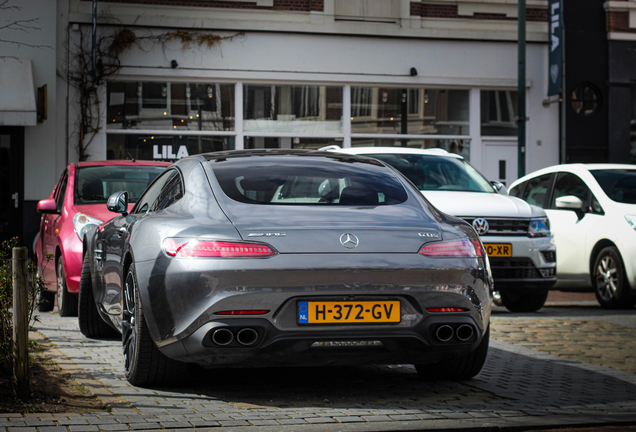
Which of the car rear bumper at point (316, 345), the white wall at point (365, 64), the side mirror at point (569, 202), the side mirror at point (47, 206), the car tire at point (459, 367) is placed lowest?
the car tire at point (459, 367)

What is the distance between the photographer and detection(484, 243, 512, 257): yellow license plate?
9180 millimetres

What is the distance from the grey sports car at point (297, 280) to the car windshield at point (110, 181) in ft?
14.5

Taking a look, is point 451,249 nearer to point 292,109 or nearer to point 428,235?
point 428,235

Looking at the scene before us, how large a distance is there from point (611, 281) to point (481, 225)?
7.86ft

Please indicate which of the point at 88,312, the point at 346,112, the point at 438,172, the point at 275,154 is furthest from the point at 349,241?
the point at 346,112

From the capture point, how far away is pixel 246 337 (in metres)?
4.64

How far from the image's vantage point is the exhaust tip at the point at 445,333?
15.9ft

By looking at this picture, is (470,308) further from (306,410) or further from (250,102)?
(250,102)

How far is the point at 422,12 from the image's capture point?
20.2 m

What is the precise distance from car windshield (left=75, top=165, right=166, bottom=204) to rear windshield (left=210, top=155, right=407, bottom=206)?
4170mm

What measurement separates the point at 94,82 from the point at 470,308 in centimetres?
1489

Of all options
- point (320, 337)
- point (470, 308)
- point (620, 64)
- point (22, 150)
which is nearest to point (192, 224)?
point (320, 337)

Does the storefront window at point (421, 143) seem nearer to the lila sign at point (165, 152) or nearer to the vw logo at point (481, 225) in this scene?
the lila sign at point (165, 152)

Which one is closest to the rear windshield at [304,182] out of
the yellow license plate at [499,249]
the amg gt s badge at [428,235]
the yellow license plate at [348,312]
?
the amg gt s badge at [428,235]
